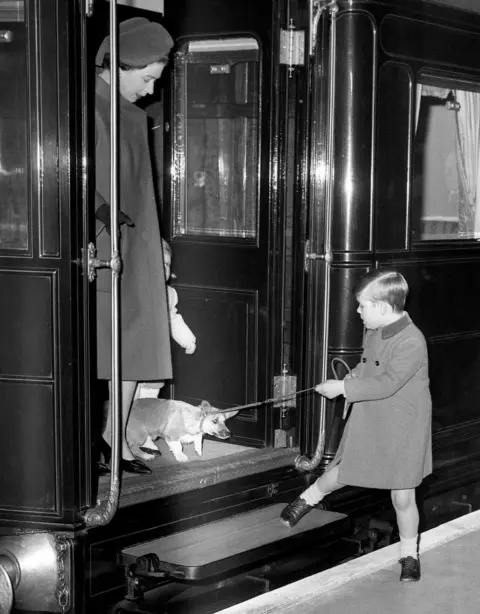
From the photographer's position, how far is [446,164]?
18.6 feet

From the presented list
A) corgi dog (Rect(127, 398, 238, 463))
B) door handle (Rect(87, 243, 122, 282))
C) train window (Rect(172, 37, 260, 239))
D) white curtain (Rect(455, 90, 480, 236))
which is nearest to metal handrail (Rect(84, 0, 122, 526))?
door handle (Rect(87, 243, 122, 282))

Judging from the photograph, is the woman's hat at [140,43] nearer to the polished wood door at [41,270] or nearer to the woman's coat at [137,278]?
the woman's coat at [137,278]

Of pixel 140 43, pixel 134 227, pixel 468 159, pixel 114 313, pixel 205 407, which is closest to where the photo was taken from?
pixel 114 313

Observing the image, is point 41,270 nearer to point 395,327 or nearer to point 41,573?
point 41,573

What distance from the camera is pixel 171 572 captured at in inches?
163

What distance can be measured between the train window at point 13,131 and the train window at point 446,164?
2139mm

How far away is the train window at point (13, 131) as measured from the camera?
12.8 feet

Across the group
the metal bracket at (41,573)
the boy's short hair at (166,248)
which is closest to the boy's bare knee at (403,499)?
the metal bracket at (41,573)

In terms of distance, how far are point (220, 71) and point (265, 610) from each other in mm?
2543

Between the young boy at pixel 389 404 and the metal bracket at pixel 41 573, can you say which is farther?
the young boy at pixel 389 404

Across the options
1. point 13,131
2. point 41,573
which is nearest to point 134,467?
point 41,573

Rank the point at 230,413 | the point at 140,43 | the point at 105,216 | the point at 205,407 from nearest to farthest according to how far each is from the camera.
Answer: the point at 105,216, the point at 140,43, the point at 205,407, the point at 230,413

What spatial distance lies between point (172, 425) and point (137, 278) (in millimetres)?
799

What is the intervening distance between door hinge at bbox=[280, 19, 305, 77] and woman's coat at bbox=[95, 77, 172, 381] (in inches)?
30.0
